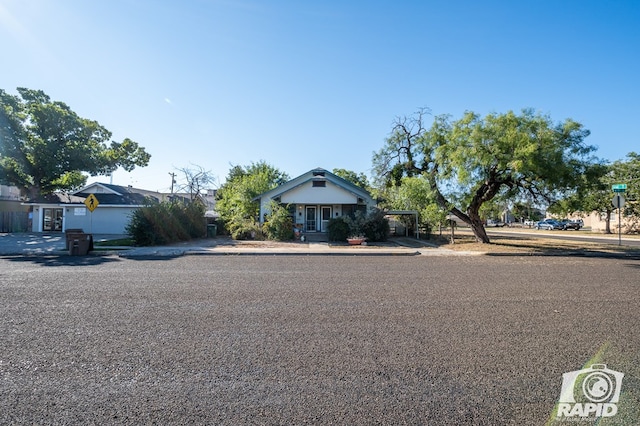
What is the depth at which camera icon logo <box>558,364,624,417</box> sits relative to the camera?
2895mm

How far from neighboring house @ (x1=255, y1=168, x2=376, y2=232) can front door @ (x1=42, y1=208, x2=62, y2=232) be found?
19114mm

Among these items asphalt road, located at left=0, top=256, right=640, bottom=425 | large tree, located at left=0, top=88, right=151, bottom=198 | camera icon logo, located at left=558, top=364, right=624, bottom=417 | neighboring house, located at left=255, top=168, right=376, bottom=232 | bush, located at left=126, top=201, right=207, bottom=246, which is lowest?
camera icon logo, located at left=558, top=364, right=624, bottom=417

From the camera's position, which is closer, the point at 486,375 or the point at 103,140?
the point at 486,375

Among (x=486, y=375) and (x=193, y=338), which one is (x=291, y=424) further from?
(x=193, y=338)

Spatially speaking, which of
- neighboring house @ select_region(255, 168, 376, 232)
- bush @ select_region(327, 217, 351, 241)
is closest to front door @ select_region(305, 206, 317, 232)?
neighboring house @ select_region(255, 168, 376, 232)

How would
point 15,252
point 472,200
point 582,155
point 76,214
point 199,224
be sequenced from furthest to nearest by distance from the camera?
point 76,214 → point 199,224 → point 472,200 → point 582,155 → point 15,252

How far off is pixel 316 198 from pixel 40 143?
2524 centimetres

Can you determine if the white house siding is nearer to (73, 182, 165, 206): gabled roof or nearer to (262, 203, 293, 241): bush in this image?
(262, 203, 293, 241): bush

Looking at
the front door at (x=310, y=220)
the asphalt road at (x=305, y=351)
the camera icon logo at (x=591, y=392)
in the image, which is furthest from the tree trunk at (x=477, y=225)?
A: the camera icon logo at (x=591, y=392)

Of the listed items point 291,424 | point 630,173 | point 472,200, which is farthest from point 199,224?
point 630,173

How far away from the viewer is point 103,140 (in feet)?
125

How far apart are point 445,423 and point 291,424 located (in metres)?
1.23

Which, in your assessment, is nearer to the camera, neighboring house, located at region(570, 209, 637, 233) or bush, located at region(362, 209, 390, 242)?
bush, located at region(362, 209, 390, 242)

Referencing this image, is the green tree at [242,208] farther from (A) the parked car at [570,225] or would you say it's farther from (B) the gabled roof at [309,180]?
(A) the parked car at [570,225]
